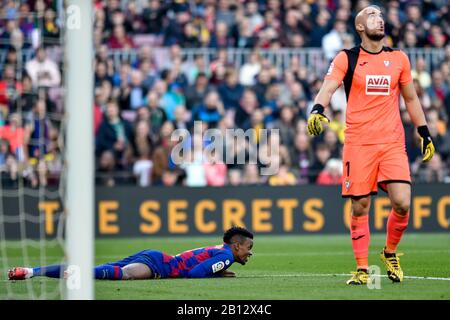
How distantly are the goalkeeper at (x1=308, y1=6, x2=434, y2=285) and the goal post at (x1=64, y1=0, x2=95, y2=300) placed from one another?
2957 millimetres

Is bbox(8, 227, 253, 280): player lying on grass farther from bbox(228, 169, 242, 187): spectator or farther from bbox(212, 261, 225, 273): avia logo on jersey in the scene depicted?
bbox(228, 169, 242, 187): spectator

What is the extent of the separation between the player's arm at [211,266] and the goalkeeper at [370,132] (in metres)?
1.19

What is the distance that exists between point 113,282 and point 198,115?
9595 millimetres

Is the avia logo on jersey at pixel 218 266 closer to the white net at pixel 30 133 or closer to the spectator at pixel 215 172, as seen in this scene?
the white net at pixel 30 133

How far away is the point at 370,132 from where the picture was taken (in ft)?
33.2

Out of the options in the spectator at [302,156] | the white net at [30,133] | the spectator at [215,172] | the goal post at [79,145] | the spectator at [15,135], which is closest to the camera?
the goal post at [79,145]

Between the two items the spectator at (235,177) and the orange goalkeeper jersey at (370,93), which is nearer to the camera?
the orange goalkeeper jersey at (370,93)

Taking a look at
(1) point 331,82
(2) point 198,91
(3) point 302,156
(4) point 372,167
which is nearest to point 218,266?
(4) point 372,167

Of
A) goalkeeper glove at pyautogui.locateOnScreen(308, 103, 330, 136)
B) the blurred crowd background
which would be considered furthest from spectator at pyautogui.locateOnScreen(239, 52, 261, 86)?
goalkeeper glove at pyautogui.locateOnScreen(308, 103, 330, 136)

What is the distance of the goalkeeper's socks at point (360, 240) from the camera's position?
10.1m

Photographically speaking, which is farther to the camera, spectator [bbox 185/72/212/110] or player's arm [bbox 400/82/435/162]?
spectator [bbox 185/72/212/110]

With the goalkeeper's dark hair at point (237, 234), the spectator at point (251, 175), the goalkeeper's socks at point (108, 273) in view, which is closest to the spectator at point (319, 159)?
the spectator at point (251, 175)

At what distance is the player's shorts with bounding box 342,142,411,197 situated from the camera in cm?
1004
